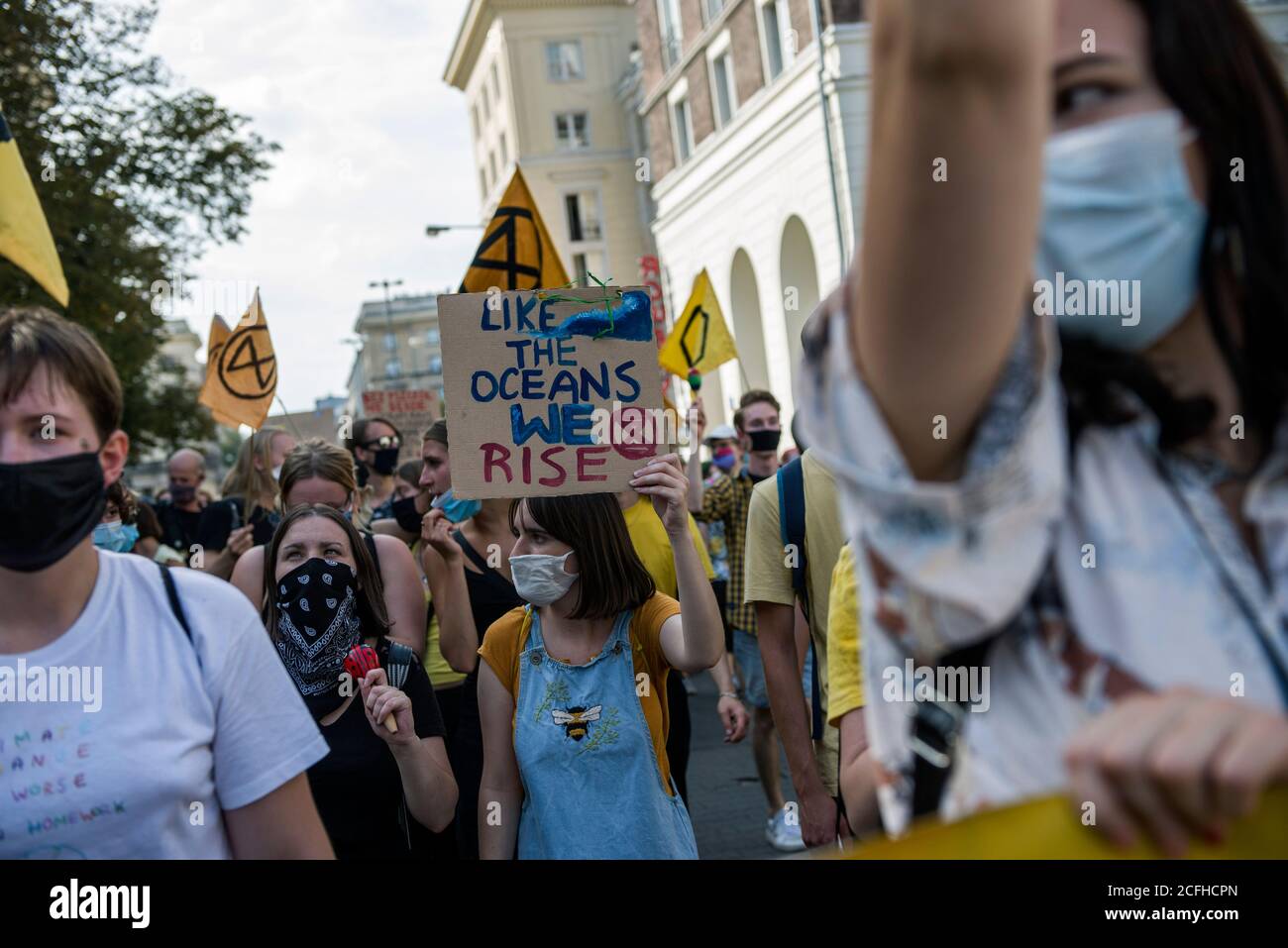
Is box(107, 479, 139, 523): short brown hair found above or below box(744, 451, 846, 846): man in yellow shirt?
above

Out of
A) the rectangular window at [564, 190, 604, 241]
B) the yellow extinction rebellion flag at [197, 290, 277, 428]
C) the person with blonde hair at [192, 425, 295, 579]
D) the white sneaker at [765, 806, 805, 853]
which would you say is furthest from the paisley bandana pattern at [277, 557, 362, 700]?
the rectangular window at [564, 190, 604, 241]

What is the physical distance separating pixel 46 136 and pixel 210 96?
4070 mm

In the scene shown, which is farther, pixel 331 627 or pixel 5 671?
pixel 331 627

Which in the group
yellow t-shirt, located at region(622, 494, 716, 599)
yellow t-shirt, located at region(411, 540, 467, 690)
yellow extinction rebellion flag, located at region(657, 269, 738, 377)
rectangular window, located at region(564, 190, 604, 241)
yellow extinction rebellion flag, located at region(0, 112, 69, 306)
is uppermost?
rectangular window, located at region(564, 190, 604, 241)

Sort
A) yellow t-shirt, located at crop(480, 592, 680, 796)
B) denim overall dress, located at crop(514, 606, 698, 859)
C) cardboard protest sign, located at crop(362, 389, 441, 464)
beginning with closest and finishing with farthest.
A: 1. denim overall dress, located at crop(514, 606, 698, 859)
2. yellow t-shirt, located at crop(480, 592, 680, 796)
3. cardboard protest sign, located at crop(362, 389, 441, 464)

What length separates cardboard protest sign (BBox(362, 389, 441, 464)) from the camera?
11.4 metres

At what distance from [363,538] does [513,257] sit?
1.68 m

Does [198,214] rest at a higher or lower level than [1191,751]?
higher

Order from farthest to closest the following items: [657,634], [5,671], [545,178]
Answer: [545,178] → [657,634] → [5,671]

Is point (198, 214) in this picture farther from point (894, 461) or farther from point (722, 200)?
point (894, 461)

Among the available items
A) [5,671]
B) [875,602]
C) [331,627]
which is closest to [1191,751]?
[875,602]

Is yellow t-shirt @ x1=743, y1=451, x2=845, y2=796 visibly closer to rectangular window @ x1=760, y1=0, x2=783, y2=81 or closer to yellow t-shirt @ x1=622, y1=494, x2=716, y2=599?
yellow t-shirt @ x1=622, y1=494, x2=716, y2=599

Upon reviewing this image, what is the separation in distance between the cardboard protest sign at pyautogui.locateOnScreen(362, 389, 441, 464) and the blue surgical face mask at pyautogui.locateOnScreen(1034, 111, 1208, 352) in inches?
385

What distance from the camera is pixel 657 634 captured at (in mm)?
3900
